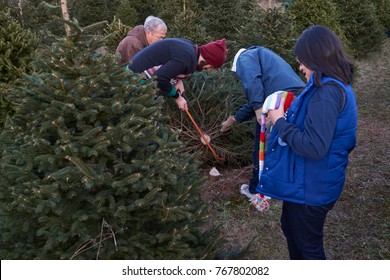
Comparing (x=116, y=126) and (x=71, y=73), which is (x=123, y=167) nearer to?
(x=116, y=126)

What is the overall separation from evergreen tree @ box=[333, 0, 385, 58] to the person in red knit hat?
27.5 ft

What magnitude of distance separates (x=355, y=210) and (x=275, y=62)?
1.76m

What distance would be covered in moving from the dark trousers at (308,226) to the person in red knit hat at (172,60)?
5.45ft

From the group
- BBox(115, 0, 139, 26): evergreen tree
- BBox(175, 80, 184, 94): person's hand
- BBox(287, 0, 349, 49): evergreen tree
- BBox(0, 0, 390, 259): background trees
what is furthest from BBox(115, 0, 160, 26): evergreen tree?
BBox(0, 0, 390, 259): background trees

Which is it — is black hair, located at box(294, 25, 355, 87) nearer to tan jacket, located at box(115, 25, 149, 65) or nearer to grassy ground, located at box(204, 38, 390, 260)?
grassy ground, located at box(204, 38, 390, 260)

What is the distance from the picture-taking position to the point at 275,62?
12.3 feet

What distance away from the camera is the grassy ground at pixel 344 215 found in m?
3.65

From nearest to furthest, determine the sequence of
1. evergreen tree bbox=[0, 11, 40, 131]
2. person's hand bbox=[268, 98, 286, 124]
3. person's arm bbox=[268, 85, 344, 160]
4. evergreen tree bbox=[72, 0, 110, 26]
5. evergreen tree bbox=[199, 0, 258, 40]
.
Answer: person's arm bbox=[268, 85, 344, 160] → person's hand bbox=[268, 98, 286, 124] → evergreen tree bbox=[0, 11, 40, 131] → evergreen tree bbox=[199, 0, 258, 40] → evergreen tree bbox=[72, 0, 110, 26]

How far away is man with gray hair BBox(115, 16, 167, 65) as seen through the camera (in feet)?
15.2

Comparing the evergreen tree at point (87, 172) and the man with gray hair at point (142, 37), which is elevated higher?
the evergreen tree at point (87, 172)

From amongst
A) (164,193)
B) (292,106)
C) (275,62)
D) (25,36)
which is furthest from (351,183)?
(25,36)

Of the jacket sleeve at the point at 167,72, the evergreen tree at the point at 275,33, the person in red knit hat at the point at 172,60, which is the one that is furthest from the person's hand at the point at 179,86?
the evergreen tree at the point at 275,33

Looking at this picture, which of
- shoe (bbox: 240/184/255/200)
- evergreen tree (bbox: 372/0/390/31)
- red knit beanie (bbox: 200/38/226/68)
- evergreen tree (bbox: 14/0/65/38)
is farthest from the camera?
evergreen tree (bbox: 372/0/390/31)

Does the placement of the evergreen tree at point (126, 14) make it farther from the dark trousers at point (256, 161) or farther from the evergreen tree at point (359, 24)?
the dark trousers at point (256, 161)
